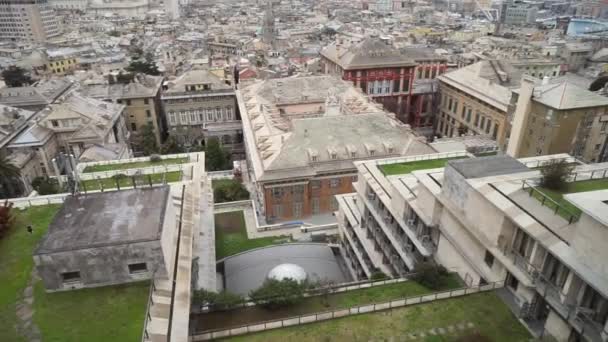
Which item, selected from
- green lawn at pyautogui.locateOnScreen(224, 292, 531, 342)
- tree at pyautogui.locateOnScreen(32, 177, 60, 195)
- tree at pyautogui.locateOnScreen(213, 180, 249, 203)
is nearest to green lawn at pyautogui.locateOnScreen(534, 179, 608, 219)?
green lawn at pyautogui.locateOnScreen(224, 292, 531, 342)

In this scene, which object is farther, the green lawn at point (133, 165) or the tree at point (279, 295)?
the green lawn at point (133, 165)

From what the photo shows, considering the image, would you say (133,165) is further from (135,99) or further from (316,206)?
(135,99)

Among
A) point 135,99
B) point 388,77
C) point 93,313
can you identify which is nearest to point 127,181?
point 93,313

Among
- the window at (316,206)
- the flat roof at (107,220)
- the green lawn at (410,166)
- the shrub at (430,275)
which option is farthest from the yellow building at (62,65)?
the shrub at (430,275)

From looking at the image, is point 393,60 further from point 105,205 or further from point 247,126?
point 105,205

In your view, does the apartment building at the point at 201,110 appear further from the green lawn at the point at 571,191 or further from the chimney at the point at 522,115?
the green lawn at the point at 571,191

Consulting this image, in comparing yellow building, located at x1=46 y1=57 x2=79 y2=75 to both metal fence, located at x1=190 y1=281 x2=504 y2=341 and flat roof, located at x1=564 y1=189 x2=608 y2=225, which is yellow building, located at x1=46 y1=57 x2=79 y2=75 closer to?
metal fence, located at x1=190 y1=281 x2=504 y2=341

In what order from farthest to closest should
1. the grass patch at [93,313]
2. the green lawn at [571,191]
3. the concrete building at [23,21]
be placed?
the concrete building at [23,21], the green lawn at [571,191], the grass patch at [93,313]
